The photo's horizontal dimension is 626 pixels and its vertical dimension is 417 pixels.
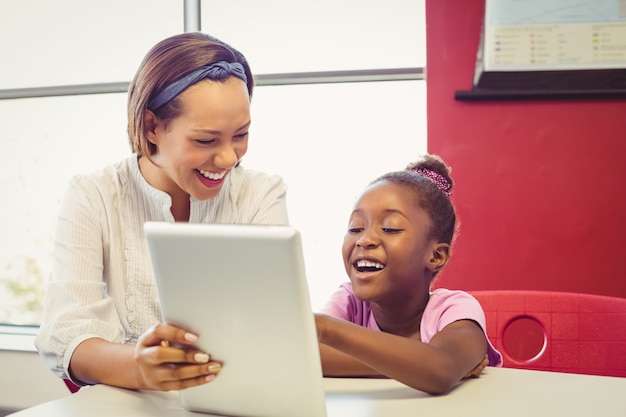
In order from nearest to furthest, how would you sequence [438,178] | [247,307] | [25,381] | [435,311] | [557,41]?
[247,307], [435,311], [438,178], [557,41], [25,381]

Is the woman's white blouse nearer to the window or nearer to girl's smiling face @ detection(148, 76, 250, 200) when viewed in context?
girl's smiling face @ detection(148, 76, 250, 200)

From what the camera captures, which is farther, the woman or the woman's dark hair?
the woman's dark hair

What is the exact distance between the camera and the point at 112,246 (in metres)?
1.30

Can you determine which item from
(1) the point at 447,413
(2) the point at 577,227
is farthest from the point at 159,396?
(2) the point at 577,227

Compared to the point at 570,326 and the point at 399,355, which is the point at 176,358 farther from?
the point at 570,326

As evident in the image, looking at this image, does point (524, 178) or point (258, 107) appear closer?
point (524, 178)

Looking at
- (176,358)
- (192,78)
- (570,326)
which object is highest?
(192,78)

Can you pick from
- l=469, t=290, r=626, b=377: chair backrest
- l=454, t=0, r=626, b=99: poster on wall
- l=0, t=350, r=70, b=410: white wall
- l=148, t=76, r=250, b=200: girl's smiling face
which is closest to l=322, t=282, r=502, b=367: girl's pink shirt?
l=469, t=290, r=626, b=377: chair backrest

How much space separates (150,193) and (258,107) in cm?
189

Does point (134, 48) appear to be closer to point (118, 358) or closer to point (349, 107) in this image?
point (349, 107)

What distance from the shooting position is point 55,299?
1164 millimetres

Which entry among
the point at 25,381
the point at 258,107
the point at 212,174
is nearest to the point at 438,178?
the point at 212,174

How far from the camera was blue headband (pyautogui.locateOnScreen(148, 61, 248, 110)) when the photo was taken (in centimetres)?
127

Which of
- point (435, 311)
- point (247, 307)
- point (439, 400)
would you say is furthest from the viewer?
point (435, 311)
